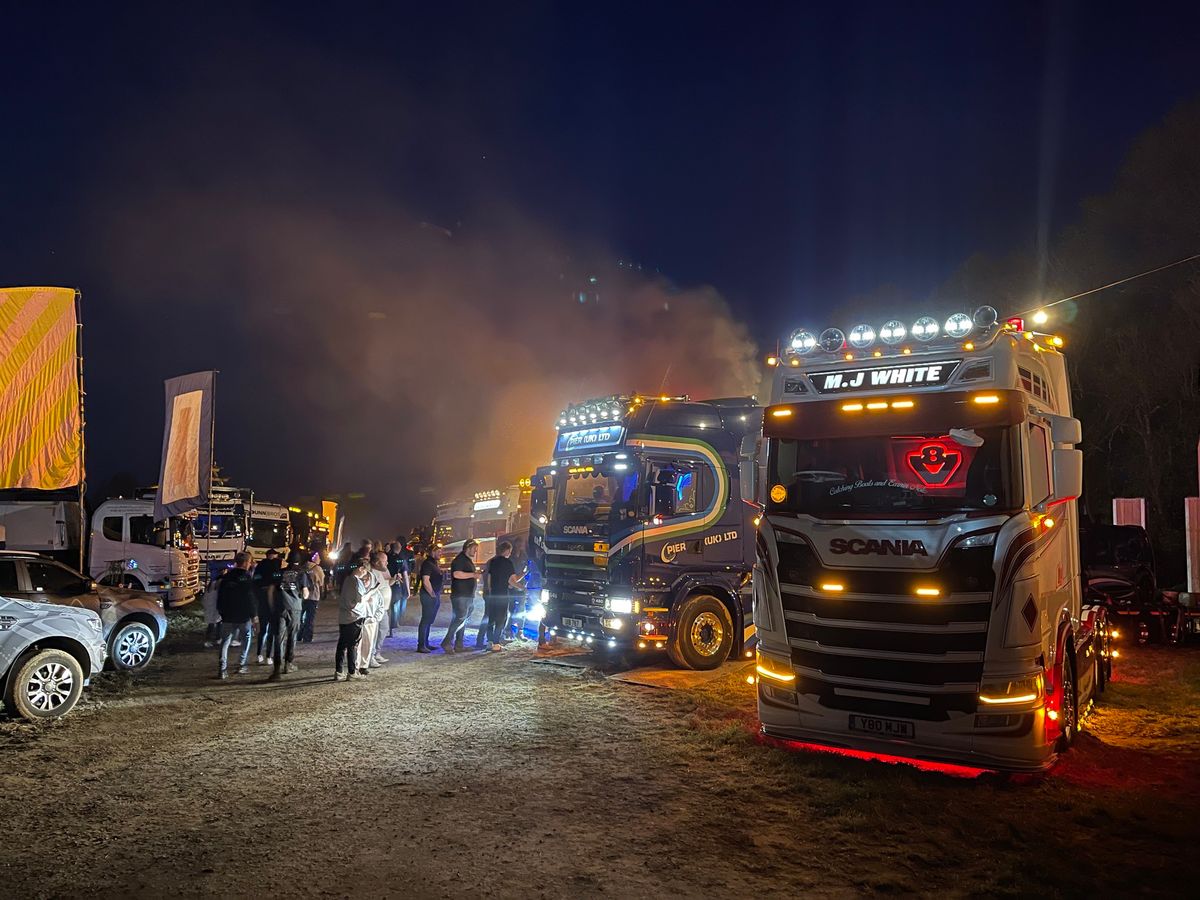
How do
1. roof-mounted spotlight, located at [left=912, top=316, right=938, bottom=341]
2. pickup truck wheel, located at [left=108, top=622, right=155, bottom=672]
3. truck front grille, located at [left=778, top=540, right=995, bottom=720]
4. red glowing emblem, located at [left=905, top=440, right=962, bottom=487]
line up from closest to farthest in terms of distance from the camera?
truck front grille, located at [left=778, top=540, right=995, bottom=720], roof-mounted spotlight, located at [left=912, top=316, right=938, bottom=341], red glowing emblem, located at [left=905, top=440, right=962, bottom=487], pickup truck wheel, located at [left=108, top=622, right=155, bottom=672]

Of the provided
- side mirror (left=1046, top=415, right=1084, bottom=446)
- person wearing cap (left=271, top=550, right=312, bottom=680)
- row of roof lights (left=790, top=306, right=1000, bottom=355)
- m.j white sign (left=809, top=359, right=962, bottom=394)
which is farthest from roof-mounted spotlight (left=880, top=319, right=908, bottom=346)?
person wearing cap (left=271, top=550, right=312, bottom=680)

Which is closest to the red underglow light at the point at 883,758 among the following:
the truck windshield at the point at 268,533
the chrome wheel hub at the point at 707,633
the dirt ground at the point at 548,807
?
the dirt ground at the point at 548,807

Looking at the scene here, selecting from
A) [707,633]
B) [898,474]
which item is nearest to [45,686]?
[707,633]

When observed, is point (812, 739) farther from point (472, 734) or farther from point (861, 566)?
point (472, 734)

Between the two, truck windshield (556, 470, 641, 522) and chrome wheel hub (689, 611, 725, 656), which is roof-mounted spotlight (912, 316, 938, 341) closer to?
truck windshield (556, 470, 641, 522)

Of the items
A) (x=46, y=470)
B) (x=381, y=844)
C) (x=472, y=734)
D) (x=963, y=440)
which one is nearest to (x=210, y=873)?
(x=381, y=844)

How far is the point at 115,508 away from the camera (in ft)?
65.8

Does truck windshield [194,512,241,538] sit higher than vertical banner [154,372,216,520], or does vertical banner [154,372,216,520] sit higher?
vertical banner [154,372,216,520]

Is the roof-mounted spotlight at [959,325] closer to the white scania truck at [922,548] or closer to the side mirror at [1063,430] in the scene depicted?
the white scania truck at [922,548]

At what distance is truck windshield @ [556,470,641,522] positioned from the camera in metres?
10.8

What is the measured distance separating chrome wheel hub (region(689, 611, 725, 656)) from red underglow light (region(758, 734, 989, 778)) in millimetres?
3572

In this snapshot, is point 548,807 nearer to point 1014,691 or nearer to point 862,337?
point 1014,691

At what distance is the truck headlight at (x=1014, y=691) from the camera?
5.73m

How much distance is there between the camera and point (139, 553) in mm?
19719
